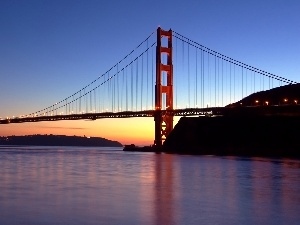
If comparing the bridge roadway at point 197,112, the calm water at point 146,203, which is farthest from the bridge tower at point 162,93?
the calm water at point 146,203

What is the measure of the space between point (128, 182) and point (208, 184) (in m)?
2.76

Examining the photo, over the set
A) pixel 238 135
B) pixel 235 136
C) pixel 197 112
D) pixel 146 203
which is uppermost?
pixel 197 112

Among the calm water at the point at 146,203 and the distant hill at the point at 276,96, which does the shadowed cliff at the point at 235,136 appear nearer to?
the distant hill at the point at 276,96

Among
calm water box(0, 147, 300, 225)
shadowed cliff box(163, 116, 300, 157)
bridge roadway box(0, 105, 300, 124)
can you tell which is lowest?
calm water box(0, 147, 300, 225)

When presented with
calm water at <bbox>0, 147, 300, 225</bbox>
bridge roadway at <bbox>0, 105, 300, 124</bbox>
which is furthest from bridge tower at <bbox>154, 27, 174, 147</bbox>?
calm water at <bbox>0, 147, 300, 225</bbox>

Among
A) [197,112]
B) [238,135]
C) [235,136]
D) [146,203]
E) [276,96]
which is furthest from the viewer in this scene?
[276,96]

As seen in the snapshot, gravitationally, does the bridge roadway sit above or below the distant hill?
below

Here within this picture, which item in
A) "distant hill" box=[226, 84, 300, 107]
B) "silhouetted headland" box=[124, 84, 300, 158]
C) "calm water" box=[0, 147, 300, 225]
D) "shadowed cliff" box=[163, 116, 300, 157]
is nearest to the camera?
"calm water" box=[0, 147, 300, 225]

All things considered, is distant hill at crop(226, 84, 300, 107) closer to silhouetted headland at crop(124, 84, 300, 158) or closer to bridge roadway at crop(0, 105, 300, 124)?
silhouetted headland at crop(124, 84, 300, 158)

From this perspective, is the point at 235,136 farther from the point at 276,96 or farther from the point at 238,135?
the point at 276,96

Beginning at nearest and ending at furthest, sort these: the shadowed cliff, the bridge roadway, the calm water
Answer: the calm water
the bridge roadway
the shadowed cliff

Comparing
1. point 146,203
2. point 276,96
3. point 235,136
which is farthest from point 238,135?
point 146,203

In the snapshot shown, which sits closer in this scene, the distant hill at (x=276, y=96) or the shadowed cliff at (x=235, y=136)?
the shadowed cliff at (x=235, y=136)

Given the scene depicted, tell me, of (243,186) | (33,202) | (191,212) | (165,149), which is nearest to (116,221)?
(191,212)
